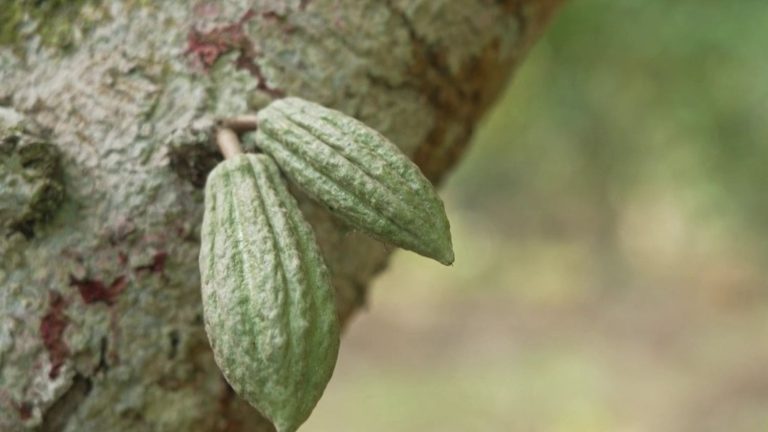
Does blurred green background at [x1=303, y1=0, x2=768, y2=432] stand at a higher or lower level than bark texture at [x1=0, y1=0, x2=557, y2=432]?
lower

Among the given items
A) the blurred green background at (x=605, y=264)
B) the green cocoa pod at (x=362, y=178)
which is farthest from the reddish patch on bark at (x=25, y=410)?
the blurred green background at (x=605, y=264)

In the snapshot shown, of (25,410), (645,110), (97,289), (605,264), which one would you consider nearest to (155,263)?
(97,289)

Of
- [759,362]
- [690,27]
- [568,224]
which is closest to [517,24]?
[690,27]

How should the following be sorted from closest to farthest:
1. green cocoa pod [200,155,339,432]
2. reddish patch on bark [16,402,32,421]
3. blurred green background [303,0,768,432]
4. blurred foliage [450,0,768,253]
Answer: green cocoa pod [200,155,339,432]
reddish patch on bark [16,402,32,421]
blurred foliage [450,0,768,253]
blurred green background [303,0,768,432]

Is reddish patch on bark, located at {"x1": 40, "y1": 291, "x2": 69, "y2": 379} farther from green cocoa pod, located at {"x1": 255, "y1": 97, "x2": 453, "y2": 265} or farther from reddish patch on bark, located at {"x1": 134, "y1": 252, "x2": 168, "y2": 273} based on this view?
green cocoa pod, located at {"x1": 255, "y1": 97, "x2": 453, "y2": 265}

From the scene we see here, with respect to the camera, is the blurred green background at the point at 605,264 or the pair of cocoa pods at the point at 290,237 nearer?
the pair of cocoa pods at the point at 290,237

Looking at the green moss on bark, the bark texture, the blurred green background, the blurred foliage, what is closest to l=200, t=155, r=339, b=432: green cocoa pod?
the bark texture

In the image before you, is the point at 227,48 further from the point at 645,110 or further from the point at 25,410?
the point at 645,110

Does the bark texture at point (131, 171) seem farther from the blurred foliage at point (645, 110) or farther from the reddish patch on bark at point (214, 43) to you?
the blurred foliage at point (645, 110)
